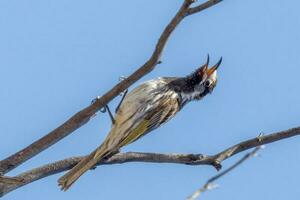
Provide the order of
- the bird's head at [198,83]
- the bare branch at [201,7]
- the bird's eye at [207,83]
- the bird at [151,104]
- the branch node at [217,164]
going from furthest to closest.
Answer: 1. the bird's eye at [207,83]
2. the bird's head at [198,83]
3. the bird at [151,104]
4. the branch node at [217,164]
5. the bare branch at [201,7]

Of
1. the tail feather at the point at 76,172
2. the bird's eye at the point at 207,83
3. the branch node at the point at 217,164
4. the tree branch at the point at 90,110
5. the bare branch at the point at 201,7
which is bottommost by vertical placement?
the branch node at the point at 217,164

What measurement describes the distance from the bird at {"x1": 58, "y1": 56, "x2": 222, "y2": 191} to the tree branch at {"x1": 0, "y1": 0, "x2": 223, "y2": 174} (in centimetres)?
88

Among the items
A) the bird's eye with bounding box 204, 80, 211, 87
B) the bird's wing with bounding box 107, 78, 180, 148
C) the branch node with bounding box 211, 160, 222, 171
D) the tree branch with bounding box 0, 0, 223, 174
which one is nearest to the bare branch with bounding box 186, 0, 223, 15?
the tree branch with bounding box 0, 0, 223, 174

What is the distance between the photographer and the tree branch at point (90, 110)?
16.6 feet

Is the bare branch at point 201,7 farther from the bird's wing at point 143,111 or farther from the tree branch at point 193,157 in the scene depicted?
the bird's wing at point 143,111

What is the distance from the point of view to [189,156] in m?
5.98

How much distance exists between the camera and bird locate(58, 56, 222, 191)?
7.06 m

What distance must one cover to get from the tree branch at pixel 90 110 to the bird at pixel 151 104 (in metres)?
0.88

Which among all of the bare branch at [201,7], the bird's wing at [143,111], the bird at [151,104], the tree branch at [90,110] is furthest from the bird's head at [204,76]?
the bare branch at [201,7]

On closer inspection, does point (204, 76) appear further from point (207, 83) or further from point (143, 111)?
point (143, 111)

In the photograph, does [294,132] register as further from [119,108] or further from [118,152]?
[119,108]

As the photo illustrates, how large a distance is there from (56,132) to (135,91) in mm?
2328

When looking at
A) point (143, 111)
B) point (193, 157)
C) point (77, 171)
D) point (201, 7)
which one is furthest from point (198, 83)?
point (201, 7)

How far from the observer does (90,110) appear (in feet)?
18.3
